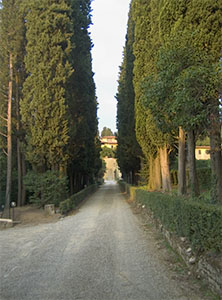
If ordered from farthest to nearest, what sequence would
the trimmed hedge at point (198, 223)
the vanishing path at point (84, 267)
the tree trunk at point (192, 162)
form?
1. the tree trunk at point (192, 162)
2. the vanishing path at point (84, 267)
3. the trimmed hedge at point (198, 223)

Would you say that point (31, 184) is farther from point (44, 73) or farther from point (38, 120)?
point (44, 73)

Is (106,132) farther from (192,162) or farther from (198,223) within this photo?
(198,223)

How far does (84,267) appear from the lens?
5.59 meters

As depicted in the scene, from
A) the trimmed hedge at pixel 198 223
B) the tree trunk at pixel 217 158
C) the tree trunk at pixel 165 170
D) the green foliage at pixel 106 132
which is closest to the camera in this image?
the trimmed hedge at pixel 198 223

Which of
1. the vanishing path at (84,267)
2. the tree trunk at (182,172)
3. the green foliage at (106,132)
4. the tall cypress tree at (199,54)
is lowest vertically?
the vanishing path at (84,267)

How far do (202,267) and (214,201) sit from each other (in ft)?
8.44

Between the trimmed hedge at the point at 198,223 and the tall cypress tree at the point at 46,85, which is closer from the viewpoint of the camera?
the trimmed hedge at the point at 198,223

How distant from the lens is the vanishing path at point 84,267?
A: 14.1 ft

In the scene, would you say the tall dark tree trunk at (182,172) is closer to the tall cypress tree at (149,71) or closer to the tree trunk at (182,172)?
the tree trunk at (182,172)

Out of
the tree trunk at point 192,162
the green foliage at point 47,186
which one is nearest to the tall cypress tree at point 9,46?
the green foliage at point 47,186

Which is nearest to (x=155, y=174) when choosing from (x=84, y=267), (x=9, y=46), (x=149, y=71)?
(x=149, y=71)

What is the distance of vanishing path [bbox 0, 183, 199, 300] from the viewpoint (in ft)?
14.1

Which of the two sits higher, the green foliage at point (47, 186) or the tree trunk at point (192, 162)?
the tree trunk at point (192, 162)

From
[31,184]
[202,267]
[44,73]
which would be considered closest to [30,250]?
[202,267]
